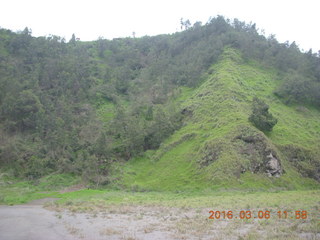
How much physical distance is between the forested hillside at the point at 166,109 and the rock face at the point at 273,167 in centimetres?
47

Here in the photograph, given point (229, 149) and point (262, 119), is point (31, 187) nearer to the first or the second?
point (229, 149)

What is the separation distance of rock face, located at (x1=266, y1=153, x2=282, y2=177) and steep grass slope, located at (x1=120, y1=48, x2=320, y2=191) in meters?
0.41

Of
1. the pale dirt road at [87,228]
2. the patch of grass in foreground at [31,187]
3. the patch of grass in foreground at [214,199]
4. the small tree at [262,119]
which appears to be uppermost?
the small tree at [262,119]

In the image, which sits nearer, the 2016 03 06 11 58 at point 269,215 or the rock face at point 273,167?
the 2016 03 06 11 58 at point 269,215

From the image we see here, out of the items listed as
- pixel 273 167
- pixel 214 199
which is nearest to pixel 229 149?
pixel 273 167

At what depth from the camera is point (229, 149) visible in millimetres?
43500

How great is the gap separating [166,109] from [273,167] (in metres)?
35.2

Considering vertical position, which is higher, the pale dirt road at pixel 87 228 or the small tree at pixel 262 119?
the small tree at pixel 262 119

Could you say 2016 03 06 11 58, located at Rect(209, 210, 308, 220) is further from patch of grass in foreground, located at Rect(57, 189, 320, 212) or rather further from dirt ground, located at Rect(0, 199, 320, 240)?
patch of grass in foreground, located at Rect(57, 189, 320, 212)

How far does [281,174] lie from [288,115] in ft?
85.8

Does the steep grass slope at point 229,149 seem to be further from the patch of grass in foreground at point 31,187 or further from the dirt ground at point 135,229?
the dirt ground at point 135,229

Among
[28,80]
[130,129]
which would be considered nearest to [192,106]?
[130,129]

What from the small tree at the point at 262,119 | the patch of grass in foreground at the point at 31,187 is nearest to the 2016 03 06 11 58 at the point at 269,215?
the patch of grass in foreground at the point at 31,187

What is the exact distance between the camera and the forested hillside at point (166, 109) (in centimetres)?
4619
